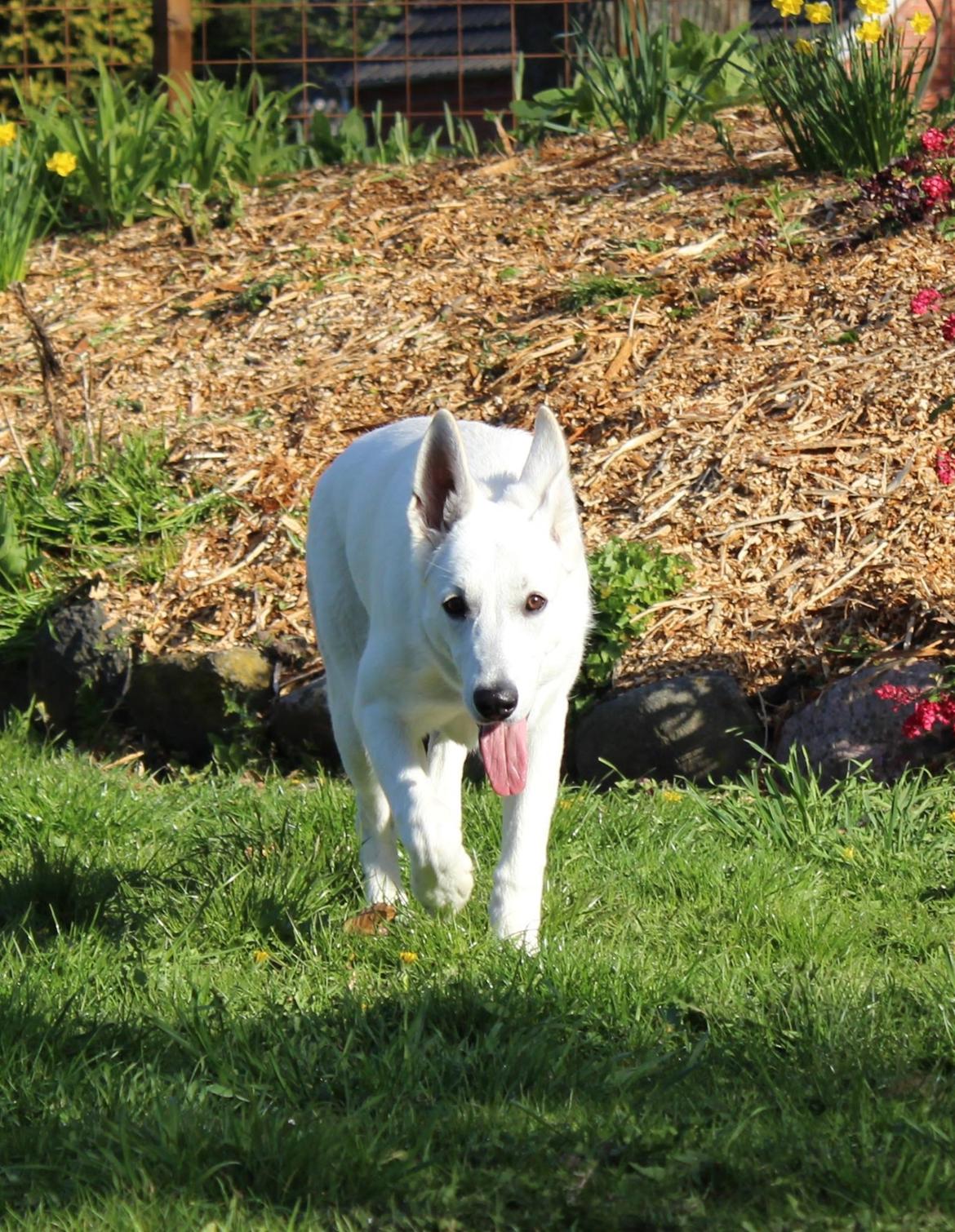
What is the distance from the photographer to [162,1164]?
9.24ft

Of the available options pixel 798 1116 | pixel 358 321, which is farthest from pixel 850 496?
pixel 798 1116

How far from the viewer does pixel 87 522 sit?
746 cm

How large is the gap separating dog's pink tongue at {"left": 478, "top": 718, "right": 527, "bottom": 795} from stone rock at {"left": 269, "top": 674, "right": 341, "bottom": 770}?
238cm

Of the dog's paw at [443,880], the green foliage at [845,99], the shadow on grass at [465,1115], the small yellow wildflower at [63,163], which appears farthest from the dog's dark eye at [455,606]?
the small yellow wildflower at [63,163]

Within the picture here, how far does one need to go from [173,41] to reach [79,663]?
5.75 m

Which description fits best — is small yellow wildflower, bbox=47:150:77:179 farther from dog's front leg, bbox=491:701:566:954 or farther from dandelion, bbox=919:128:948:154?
dog's front leg, bbox=491:701:566:954

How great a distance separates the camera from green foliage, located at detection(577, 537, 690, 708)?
236 inches

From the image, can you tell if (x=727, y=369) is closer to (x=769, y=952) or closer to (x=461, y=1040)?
(x=769, y=952)

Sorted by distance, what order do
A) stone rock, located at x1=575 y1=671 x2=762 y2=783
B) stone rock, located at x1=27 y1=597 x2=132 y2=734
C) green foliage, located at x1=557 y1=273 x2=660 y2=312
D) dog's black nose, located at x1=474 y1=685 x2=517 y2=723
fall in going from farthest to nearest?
green foliage, located at x1=557 y1=273 x2=660 y2=312 < stone rock, located at x1=27 y1=597 x2=132 y2=734 < stone rock, located at x1=575 y1=671 x2=762 y2=783 < dog's black nose, located at x1=474 y1=685 x2=517 y2=723

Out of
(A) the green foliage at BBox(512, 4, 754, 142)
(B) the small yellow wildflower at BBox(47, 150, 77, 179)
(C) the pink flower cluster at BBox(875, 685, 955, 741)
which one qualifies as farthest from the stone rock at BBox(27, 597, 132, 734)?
(A) the green foliage at BBox(512, 4, 754, 142)

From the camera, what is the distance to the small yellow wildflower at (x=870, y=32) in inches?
314

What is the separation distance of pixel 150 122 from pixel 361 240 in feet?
6.51

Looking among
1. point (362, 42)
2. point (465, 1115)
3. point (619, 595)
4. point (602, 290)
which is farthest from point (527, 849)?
point (362, 42)

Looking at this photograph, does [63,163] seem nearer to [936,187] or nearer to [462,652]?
[936,187]
